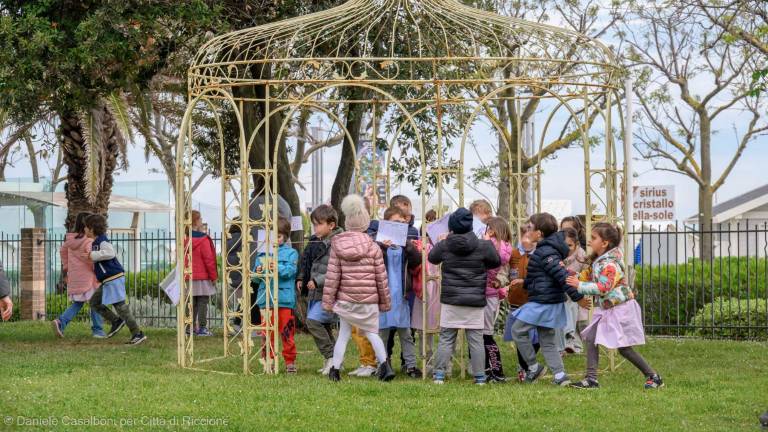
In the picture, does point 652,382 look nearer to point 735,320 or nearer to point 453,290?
point 453,290

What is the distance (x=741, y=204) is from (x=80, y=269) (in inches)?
1145

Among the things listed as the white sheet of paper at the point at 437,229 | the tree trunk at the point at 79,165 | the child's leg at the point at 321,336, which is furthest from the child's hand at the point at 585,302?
the tree trunk at the point at 79,165

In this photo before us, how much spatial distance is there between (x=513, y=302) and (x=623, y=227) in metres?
1.42

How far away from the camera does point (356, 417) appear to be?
7668mm

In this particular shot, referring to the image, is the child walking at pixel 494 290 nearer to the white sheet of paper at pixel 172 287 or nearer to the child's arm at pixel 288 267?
the child's arm at pixel 288 267

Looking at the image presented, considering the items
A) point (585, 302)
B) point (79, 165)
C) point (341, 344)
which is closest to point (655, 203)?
point (79, 165)

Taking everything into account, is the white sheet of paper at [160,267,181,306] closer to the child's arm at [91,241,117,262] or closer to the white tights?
the white tights

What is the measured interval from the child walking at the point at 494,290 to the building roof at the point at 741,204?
83.1 ft

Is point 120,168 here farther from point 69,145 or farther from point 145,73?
point 145,73

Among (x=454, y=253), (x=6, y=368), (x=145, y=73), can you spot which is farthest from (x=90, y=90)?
(x=454, y=253)

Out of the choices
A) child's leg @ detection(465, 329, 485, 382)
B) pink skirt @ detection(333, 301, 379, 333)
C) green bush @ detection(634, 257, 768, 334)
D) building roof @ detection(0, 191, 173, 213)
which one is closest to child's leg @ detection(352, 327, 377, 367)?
pink skirt @ detection(333, 301, 379, 333)

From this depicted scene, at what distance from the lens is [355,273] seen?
955 centimetres

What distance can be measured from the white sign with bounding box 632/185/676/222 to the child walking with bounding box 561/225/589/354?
13.1 metres

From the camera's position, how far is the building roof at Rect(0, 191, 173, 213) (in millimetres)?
26734
